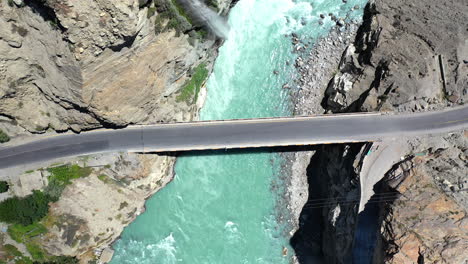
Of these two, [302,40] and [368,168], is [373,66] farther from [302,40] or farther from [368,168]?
[368,168]

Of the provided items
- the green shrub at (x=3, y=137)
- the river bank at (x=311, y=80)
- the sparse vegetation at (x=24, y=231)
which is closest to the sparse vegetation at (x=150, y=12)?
the river bank at (x=311, y=80)

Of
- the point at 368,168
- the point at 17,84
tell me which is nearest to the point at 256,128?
the point at 368,168

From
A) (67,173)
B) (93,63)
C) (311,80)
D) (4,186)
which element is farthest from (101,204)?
(311,80)

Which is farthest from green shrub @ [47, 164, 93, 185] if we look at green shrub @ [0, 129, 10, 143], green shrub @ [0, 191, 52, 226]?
green shrub @ [0, 129, 10, 143]

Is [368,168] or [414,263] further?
[368,168]

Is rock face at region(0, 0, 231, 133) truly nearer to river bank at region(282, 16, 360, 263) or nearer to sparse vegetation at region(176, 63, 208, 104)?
sparse vegetation at region(176, 63, 208, 104)

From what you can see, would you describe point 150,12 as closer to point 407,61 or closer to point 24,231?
point 24,231
